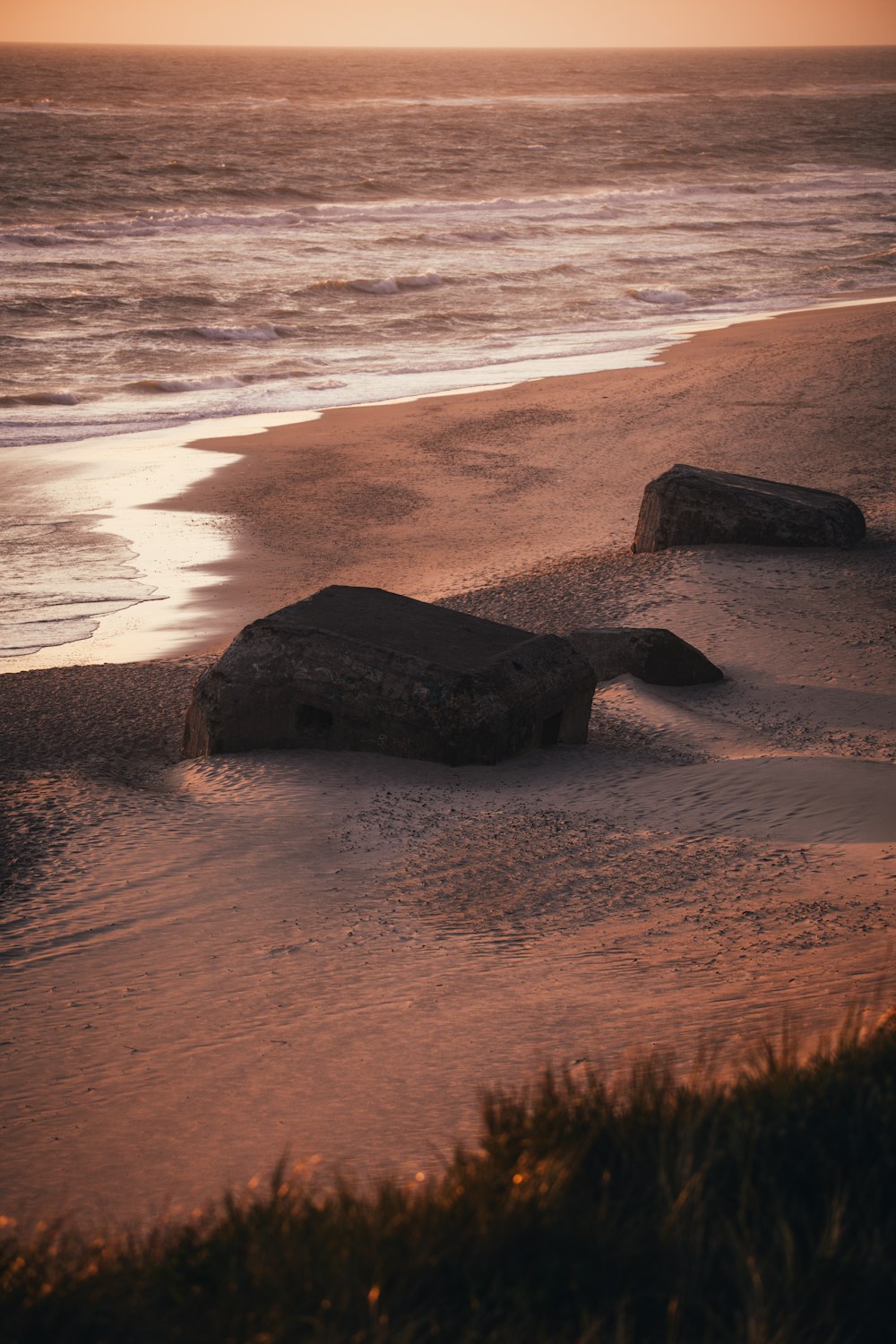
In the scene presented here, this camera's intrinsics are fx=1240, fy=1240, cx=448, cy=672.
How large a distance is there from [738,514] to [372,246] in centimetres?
2239

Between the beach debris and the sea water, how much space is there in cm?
533

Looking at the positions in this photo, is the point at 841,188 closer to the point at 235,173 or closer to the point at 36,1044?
the point at 235,173

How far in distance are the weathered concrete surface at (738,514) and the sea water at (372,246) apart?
198 inches

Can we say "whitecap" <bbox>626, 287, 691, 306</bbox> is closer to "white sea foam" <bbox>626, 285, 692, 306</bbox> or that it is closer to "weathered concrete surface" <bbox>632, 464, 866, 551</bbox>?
"white sea foam" <bbox>626, 285, 692, 306</bbox>

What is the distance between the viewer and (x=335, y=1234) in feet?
6.18

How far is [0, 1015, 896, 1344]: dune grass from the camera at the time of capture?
1.76 meters

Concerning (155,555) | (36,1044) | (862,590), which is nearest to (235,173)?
(155,555)

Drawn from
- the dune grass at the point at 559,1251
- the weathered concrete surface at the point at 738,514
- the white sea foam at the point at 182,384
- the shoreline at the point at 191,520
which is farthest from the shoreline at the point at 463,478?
the dune grass at the point at 559,1251

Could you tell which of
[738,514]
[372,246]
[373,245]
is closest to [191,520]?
[738,514]

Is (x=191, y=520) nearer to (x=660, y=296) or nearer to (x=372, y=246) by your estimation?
(x=660, y=296)

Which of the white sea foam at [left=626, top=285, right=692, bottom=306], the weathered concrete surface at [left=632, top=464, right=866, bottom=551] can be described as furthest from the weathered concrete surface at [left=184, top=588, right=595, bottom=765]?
the white sea foam at [left=626, top=285, right=692, bottom=306]

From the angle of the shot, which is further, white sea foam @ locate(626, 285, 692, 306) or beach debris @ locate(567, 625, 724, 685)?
white sea foam @ locate(626, 285, 692, 306)

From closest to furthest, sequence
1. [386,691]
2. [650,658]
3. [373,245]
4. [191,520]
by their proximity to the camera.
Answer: [386,691] → [650,658] → [191,520] → [373,245]

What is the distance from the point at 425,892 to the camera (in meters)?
4.22
